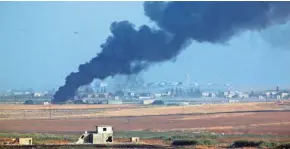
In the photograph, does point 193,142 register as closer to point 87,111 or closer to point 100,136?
point 100,136

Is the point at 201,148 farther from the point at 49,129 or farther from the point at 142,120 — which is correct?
the point at 142,120

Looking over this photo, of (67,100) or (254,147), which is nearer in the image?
(254,147)

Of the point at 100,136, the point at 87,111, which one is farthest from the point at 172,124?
the point at 87,111

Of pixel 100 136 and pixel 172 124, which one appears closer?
pixel 100 136

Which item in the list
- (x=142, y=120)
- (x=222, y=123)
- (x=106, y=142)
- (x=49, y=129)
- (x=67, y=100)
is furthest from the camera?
(x=67, y=100)

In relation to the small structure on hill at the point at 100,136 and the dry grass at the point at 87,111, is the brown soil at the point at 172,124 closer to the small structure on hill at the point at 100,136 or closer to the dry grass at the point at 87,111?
the dry grass at the point at 87,111

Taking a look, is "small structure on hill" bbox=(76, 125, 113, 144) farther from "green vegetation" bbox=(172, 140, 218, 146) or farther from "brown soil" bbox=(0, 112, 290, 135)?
"brown soil" bbox=(0, 112, 290, 135)

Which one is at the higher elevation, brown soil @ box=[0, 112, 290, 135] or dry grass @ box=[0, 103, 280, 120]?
dry grass @ box=[0, 103, 280, 120]

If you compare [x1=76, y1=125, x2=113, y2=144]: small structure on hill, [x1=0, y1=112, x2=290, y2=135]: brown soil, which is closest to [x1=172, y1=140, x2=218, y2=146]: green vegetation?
[x1=76, y1=125, x2=113, y2=144]: small structure on hill

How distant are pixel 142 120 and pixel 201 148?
4362 cm

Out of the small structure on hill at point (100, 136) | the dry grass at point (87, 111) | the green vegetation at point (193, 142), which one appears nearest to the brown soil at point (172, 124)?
the dry grass at point (87, 111)

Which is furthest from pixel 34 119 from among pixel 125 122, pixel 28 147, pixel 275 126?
pixel 28 147

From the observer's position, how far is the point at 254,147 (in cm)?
4616

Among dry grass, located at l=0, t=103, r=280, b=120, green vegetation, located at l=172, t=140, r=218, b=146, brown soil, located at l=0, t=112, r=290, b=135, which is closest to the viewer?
green vegetation, located at l=172, t=140, r=218, b=146
